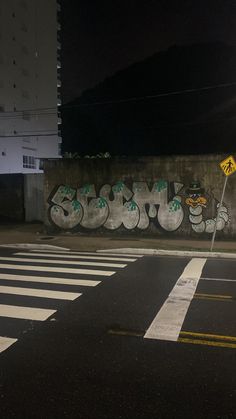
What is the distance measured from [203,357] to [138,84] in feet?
180

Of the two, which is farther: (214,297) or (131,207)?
(131,207)

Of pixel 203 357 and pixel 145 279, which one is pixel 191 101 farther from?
pixel 203 357

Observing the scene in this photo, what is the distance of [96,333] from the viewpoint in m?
5.52

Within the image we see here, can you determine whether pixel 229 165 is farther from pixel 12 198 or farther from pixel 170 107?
pixel 170 107

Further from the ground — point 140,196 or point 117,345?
point 140,196

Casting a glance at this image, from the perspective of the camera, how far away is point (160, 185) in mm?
16281

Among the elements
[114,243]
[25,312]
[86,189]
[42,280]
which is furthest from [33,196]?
[25,312]

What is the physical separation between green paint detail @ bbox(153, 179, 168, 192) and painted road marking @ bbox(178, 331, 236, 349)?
11.1 metres

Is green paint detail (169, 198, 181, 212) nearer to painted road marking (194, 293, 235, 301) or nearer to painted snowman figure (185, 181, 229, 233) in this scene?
painted snowman figure (185, 181, 229, 233)

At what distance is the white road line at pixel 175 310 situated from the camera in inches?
215

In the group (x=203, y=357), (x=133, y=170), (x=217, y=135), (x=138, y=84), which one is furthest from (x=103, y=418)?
(x=138, y=84)

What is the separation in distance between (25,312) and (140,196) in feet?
34.7

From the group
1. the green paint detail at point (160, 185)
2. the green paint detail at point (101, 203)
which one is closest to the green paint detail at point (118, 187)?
the green paint detail at point (101, 203)

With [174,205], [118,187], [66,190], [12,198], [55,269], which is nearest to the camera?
[55,269]
